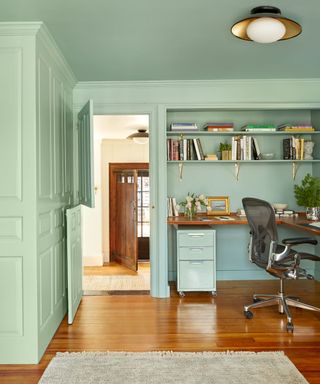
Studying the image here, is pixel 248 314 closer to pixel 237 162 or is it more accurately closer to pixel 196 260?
pixel 196 260

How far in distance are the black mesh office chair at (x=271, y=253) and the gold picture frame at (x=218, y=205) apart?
952mm

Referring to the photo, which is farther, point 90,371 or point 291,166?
point 291,166

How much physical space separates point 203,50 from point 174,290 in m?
2.65

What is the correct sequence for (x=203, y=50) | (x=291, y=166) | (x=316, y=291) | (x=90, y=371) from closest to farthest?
(x=90, y=371)
(x=203, y=50)
(x=316, y=291)
(x=291, y=166)

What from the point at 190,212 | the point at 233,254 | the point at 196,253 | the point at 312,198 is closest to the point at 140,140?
the point at 190,212

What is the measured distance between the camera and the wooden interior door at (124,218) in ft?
20.5

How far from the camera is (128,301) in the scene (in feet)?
13.0

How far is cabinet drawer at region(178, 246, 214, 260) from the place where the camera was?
4047 mm

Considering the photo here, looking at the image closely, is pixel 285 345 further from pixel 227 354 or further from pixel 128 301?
pixel 128 301

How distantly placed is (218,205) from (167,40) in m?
2.18

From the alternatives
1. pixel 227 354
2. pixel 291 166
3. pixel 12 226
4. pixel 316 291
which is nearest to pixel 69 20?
pixel 12 226

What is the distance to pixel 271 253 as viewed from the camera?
3.23m

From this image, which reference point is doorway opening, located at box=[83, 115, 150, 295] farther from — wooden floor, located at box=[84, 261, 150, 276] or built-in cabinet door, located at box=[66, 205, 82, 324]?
built-in cabinet door, located at box=[66, 205, 82, 324]

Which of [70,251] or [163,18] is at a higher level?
[163,18]
